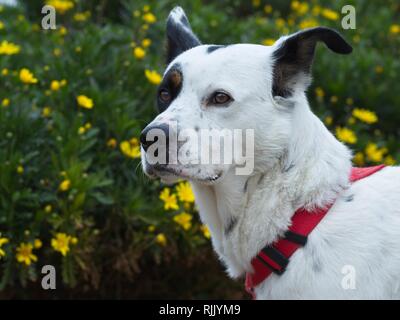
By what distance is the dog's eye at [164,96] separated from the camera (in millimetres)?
2867

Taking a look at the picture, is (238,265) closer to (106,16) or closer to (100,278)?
(100,278)

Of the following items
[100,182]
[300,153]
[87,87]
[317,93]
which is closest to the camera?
[300,153]

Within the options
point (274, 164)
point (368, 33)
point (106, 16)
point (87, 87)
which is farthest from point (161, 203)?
point (368, 33)

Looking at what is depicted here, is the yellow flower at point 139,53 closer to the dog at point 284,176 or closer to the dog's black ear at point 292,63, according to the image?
the dog at point 284,176

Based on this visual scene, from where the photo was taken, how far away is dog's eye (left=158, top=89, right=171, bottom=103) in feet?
9.41

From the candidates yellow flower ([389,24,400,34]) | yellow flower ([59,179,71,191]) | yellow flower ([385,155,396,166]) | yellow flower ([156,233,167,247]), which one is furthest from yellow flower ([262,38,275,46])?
yellow flower ([59,179,71,191])

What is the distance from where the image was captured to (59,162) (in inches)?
148

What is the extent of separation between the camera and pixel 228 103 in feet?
8.85

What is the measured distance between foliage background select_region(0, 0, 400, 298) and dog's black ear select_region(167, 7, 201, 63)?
655 mm

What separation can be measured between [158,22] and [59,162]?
6.78 feet

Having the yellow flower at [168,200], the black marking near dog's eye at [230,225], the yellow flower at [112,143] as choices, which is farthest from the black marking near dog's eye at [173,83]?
the yellow flower at [112,143]

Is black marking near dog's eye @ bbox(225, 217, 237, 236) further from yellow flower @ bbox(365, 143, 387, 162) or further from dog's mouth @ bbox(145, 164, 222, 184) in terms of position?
yellow flower @ bbox(365, 143, 387, 162)

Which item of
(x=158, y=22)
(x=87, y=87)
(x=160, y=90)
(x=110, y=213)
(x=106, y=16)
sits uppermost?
(x=106, y=16)

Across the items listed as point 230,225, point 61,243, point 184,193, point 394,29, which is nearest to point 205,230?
point 184,193
